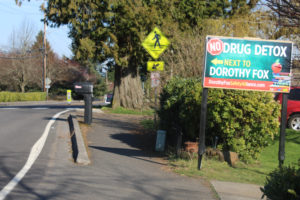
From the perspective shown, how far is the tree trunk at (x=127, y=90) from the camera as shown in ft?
86.9

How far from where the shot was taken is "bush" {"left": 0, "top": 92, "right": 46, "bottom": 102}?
43875 millimetres

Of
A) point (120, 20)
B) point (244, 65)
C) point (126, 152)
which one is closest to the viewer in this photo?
point (244, 65)

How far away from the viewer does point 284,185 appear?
4.14 m

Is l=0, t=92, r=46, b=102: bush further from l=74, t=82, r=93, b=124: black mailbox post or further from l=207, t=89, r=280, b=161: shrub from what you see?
l=207, t=89, r=280, b=161: shrub

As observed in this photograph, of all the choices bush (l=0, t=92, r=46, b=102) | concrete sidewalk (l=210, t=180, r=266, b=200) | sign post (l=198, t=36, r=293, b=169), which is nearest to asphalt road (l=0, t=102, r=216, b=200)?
concrete sidewalk (l=210, t=180, r=266, b=200)

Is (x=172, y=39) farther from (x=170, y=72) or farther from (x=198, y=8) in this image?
(x=198, y=8)

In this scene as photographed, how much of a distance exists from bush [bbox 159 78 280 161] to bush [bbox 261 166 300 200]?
13.9ft

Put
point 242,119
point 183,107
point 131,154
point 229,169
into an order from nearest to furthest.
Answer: point 229,169
point 242,119
point 183,107
point 131,154

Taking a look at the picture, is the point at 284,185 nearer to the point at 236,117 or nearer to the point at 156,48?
the point at 236,117

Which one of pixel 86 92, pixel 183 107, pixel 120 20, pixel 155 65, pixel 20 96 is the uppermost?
pixel 120 20

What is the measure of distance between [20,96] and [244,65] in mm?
43751

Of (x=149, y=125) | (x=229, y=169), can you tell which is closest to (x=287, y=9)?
(x=229, y=169)

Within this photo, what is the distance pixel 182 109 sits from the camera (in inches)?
380

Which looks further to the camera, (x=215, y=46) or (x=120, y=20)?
(x=120, y=20)
